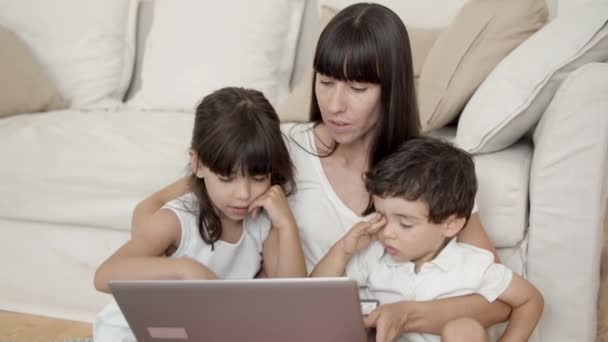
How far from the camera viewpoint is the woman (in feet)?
4.37

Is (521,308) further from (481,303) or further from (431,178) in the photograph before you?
(431,178)

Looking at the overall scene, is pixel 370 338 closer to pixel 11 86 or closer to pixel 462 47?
pixel 462 47

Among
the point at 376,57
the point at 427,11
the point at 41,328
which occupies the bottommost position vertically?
the point at 41,328

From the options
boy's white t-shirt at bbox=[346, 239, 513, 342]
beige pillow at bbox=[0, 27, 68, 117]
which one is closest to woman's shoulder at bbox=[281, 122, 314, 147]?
boy's white t-shirt at bbox=[346, 239, 513, 342]

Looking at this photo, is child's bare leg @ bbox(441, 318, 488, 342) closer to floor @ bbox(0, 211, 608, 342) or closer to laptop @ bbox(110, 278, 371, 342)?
laptop @ bbox(110, 278, 371, 342)

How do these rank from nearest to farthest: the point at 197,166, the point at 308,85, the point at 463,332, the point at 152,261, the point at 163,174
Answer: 1. the point at 463,332
2. the point at 152,261
3. the point at 197,166
4. the point at 163,174
5. the point at 308,85

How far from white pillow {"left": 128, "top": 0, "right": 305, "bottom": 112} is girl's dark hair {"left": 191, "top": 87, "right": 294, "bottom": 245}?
987 millimetres

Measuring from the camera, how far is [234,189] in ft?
4.54

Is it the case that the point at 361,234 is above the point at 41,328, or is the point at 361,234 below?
above

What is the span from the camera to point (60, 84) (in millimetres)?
2568

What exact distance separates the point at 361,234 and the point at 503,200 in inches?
15.0

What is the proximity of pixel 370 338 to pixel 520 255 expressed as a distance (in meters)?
0.51

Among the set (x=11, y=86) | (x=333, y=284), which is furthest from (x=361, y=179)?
(x=11, y=86)

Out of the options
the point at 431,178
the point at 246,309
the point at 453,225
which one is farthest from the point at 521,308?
the point at 246,309
